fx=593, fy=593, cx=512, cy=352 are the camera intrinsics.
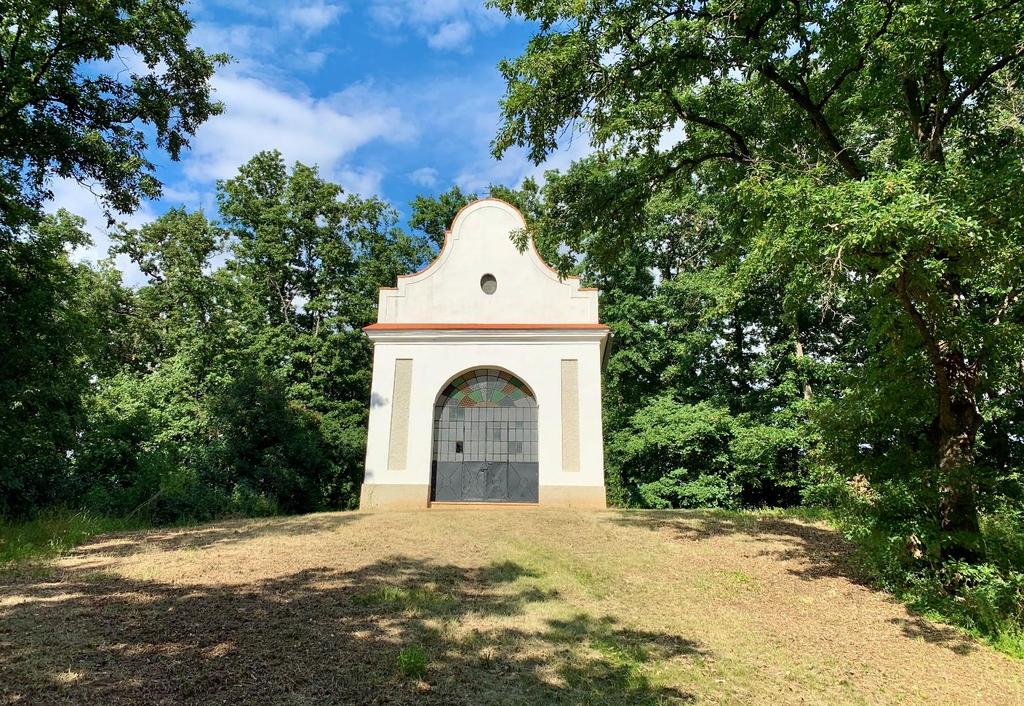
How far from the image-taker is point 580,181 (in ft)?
34.3

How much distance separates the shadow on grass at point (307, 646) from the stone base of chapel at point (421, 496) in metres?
9.50

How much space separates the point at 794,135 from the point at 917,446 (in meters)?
5.04

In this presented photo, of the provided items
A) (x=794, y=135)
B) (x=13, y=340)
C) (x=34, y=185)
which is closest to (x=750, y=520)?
(x=794, y=135)

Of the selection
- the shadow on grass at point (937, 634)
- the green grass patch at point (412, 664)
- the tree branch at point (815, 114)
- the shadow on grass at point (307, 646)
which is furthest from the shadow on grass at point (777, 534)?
the green grass patch at point (412, 664)

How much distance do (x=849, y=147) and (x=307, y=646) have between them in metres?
8.88

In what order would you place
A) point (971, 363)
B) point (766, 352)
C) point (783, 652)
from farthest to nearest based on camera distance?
point (766, 352), point (971, 363), point (783, 652)

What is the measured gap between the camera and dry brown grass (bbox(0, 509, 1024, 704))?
13.6ft

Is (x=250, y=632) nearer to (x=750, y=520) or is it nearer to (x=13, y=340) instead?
(x=13, y=340)

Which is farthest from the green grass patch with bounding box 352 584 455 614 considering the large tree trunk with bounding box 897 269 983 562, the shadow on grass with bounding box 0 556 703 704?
the large tree trunk with bounding box 897 269 983 562

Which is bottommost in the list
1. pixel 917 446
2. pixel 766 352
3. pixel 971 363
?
pixel 917 446

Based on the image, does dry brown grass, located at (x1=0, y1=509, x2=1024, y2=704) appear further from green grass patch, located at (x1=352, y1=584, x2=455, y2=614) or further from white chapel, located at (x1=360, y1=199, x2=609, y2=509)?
white chapel, located at (x1=360, y1=199, x2=609, y2=509)

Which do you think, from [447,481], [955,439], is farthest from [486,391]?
[955,439]

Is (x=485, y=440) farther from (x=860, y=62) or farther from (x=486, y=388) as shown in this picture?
(x=860, y=62)

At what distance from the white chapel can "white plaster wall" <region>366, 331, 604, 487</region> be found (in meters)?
0.03
